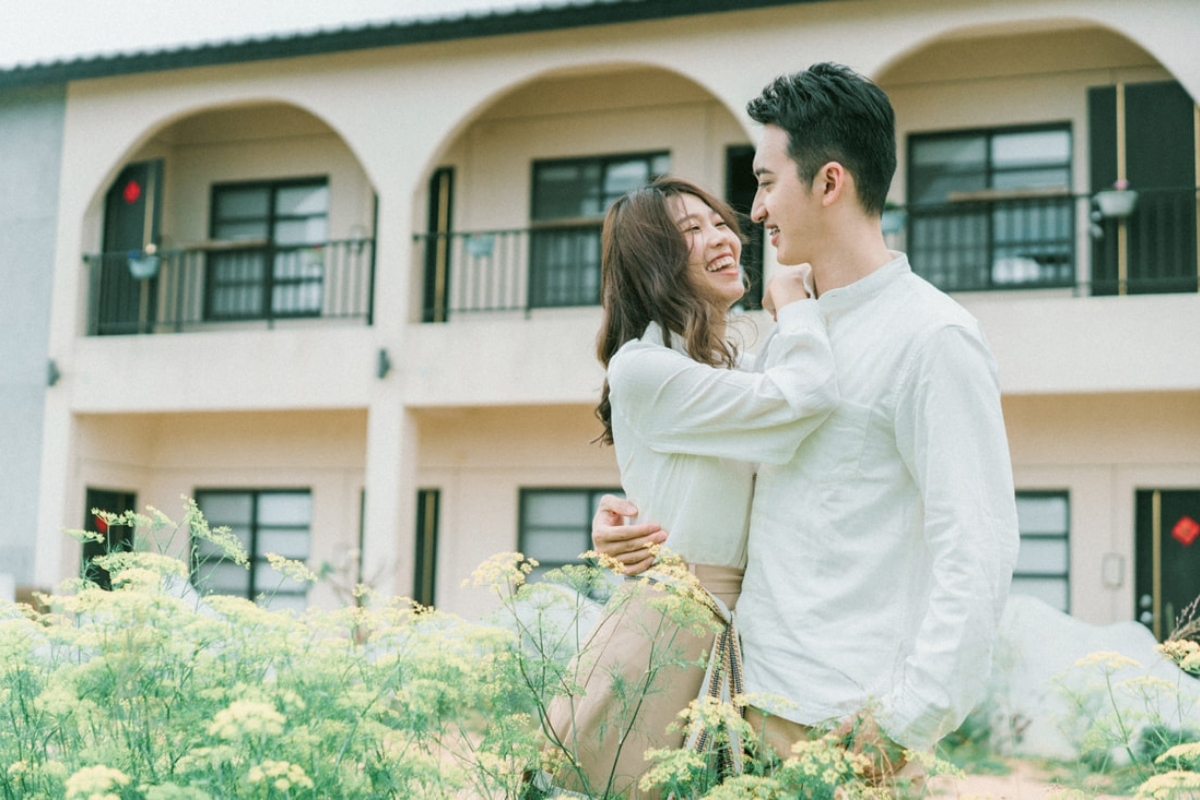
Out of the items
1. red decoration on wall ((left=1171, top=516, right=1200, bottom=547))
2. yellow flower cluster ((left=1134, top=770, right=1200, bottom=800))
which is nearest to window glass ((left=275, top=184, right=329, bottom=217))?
red decoration on wall ((left=1171, top=516, right=1200, bottom=547))

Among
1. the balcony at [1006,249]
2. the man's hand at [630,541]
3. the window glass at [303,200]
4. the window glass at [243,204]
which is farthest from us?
the window glass at [243,204]

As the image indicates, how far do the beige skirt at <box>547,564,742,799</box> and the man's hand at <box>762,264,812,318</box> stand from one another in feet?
1.68

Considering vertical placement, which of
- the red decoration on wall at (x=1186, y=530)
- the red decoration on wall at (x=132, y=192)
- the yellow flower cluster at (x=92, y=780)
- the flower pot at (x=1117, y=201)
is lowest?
the yellow flower cluster at (x=92, y=780)

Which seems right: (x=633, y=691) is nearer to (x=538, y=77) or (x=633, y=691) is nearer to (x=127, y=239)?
(x=538, y=77)

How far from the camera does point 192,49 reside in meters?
12.3

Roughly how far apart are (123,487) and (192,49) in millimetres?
4847

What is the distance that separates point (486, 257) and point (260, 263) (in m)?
2.71

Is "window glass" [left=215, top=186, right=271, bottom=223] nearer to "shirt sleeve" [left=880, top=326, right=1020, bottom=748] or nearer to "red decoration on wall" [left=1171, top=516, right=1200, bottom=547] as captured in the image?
"red decoration on wall" [left=1171, top=516, right=1200, bottom=547]

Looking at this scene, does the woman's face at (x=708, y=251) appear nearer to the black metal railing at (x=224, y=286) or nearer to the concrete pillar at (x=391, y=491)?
the concrete pillar at (x=391, y=491)

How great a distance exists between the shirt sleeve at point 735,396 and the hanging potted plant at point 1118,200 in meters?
9.28

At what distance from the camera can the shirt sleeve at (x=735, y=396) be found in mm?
2119

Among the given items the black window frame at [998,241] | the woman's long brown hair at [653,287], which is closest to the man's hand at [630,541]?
the woman's long brown hair at [653,287]

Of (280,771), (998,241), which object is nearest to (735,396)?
(280,771)

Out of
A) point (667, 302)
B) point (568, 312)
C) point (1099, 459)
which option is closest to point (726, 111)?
point (568, 312)
